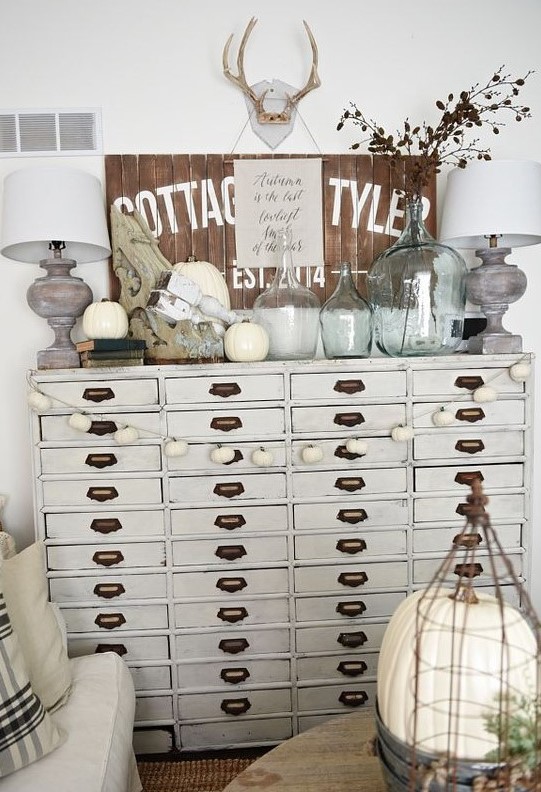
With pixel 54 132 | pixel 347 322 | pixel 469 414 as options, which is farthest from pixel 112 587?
pixel 54 132

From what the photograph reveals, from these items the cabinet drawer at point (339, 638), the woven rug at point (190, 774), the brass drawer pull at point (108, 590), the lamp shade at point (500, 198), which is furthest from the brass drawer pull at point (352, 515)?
the lamp shade at point (500, 198)

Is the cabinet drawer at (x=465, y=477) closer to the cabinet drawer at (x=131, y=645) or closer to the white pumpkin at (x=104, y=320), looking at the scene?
the cabinet drawer at (x=131, y=645)

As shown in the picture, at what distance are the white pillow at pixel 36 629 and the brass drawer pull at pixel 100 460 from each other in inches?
14.5

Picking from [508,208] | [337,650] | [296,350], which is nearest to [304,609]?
[337,650]

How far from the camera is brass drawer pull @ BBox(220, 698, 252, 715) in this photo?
2.10 metres

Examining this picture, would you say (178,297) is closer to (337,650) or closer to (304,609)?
(304,609)

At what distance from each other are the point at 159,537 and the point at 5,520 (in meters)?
0.78

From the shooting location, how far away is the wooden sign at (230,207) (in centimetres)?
237

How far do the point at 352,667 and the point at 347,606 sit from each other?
→ 0.72 feet

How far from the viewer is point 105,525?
205cm

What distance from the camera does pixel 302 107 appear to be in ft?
7.89

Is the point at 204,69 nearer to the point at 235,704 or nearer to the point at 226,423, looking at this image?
the point at 226,423

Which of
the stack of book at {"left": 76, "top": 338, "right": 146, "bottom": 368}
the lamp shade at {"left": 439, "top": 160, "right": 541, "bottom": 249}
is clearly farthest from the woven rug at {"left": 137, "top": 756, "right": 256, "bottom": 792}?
the lamp shade at {"left": 439, "top": 160, "right": 541, "bottom": 249}

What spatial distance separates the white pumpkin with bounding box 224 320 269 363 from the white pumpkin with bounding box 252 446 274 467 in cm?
32
